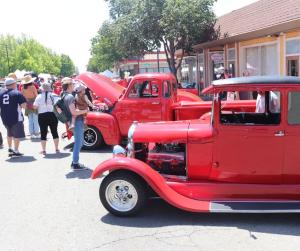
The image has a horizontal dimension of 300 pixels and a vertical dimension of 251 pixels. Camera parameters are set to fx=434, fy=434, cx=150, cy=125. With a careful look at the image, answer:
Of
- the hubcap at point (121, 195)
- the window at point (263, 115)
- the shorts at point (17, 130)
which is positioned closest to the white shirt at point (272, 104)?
the window at point (263, 115)

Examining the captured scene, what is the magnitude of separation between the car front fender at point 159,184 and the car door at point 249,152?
53 cm

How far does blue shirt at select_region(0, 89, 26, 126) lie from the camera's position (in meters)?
9.87

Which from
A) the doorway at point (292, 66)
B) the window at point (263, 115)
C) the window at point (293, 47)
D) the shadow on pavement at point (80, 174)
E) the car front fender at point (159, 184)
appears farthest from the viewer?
the doorway at point (292, 66)

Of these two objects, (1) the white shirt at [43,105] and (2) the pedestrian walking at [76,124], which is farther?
(1) the white shirt at [43,105]

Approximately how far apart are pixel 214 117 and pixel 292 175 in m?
1.22

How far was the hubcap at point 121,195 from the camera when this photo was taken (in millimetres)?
5547

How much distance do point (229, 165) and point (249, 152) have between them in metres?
0.30

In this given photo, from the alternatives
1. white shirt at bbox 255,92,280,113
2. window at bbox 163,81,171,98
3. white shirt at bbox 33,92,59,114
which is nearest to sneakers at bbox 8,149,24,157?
white shirt at bbox 33,92,59,114

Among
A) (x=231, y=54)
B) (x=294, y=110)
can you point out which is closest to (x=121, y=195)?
(x=294, y=110)

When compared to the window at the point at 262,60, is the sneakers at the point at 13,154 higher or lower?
lower

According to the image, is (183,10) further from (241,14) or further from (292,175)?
(292,175)

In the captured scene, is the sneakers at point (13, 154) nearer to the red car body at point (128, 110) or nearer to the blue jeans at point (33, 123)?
the red car body at point (128, 110)

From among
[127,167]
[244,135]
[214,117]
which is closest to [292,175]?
[244,135]

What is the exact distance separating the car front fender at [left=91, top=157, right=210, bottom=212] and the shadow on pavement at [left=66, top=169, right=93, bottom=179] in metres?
2.44
